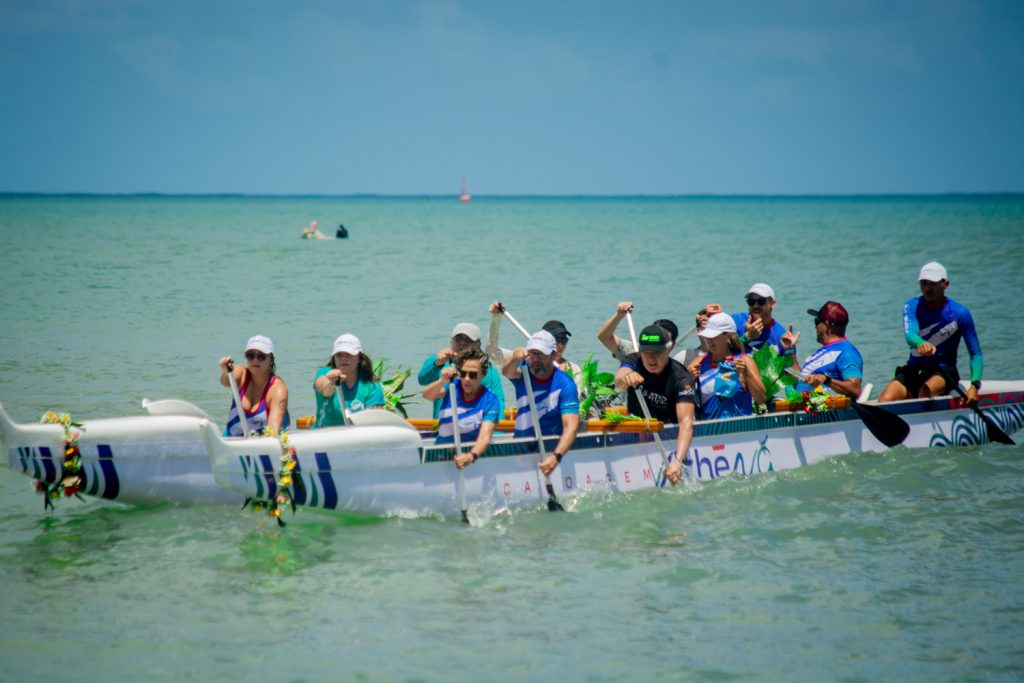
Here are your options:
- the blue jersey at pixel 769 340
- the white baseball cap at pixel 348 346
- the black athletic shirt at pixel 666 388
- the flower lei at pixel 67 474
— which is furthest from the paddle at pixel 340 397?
the blue jersey at pixel 769 340

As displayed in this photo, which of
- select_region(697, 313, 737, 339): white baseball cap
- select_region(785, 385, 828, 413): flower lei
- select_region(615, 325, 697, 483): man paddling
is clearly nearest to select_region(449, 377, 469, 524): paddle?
select_region(615, 325, 697, 483): man paddling

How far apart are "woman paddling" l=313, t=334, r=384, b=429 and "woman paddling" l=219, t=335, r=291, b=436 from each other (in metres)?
0.37

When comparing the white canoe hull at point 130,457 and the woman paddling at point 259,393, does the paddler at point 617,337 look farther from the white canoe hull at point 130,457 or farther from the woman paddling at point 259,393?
the white canoe hull at point 130,457

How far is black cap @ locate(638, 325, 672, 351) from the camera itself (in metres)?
10.1

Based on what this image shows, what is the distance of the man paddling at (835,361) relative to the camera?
457 inches

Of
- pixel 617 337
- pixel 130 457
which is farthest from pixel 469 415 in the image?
pixel 130 457

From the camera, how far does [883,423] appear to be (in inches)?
471

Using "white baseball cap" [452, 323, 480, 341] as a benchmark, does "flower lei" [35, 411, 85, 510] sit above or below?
below

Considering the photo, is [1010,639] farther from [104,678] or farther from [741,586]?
[104,678]

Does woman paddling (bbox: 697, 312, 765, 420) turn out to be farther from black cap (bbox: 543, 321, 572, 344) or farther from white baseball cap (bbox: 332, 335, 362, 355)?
white baseball cap (bbox: 332, 335, 362, 355)

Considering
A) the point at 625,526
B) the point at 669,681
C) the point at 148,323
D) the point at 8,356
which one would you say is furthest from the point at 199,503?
the point at 148,323

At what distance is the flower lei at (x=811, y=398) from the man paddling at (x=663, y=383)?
4.56ft

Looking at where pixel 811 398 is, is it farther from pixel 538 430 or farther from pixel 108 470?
pixel 108 470

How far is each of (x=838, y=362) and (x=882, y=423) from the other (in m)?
0.93
